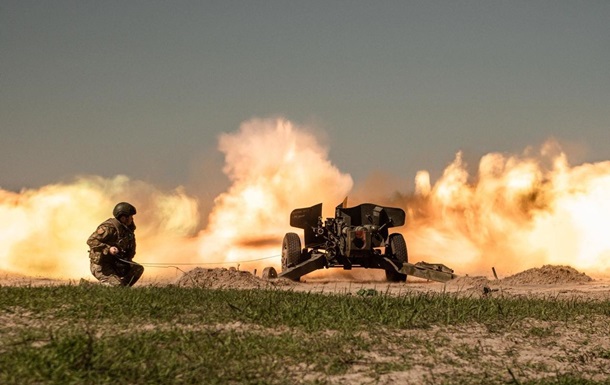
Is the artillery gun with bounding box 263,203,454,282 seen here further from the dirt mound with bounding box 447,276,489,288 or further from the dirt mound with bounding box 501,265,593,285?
the dirt mound with bounding box 501,265,593,285

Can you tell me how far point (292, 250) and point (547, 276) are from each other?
26.9ft

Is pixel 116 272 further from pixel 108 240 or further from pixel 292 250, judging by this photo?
pixel 292 250

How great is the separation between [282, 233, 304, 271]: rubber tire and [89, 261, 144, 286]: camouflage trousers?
923 centimetres

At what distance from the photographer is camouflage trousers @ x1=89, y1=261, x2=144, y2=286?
676 inches

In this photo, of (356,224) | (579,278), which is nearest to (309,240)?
(356,224)

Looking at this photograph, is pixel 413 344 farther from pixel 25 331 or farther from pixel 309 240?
pixel 309 240

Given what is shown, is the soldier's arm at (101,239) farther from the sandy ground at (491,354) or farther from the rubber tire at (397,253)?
the rubber tire at (397,253)

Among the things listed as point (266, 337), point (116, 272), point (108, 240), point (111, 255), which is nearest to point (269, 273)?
point (116, 272)

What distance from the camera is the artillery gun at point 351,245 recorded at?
26.0 metres

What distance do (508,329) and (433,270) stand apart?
14378mm

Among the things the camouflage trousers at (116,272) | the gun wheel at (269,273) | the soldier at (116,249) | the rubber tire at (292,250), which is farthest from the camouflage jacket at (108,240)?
the rubber tire at (292,250)

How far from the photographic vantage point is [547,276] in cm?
2739

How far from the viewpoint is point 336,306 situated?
40.4ft

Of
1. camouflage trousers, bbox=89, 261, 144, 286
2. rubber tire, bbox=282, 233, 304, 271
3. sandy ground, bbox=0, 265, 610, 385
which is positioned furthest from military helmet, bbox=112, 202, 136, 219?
rubber tire, bbox=282, 233, 304, 271
